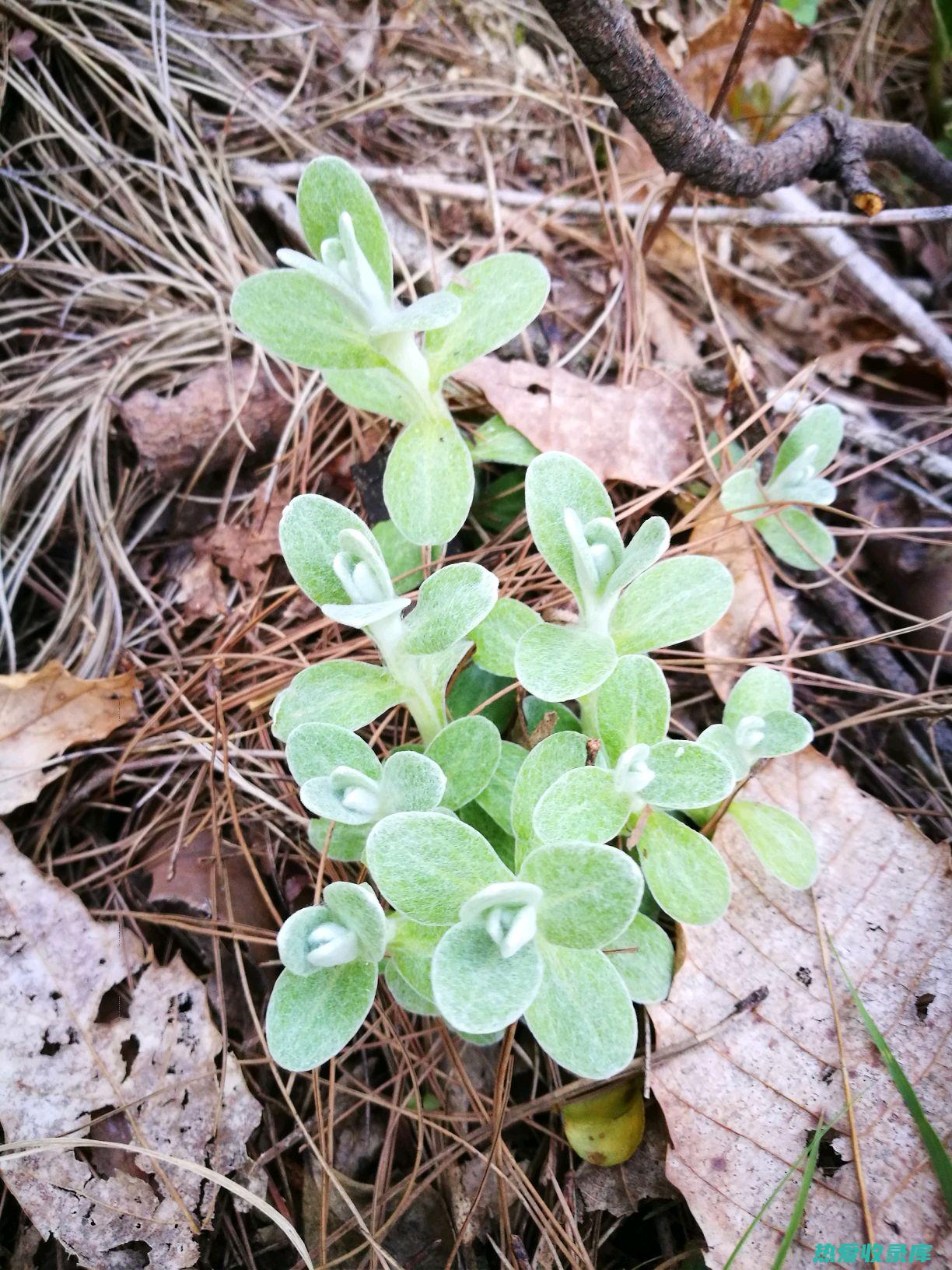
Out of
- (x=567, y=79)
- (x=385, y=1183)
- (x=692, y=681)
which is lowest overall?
(x=385, y=1183)

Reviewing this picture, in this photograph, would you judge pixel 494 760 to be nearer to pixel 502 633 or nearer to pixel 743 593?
pixel 502 633

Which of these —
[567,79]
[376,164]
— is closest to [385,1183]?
[376,164]

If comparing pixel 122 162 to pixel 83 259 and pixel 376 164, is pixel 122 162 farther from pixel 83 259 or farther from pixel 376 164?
pixel 376 164

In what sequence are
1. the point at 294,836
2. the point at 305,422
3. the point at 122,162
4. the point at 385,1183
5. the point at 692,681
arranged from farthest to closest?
the point at 122,162 → the point at 305,422 → the point at 692,681 → the point at 294,836 → the point at 385,1183

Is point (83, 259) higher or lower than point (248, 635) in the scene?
higher

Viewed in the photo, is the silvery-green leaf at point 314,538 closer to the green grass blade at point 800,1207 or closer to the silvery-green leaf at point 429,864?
the silvery-green leaf at point 429,864

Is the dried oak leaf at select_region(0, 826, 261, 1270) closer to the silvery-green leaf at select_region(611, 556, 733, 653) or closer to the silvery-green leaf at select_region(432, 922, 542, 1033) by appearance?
the silvery-green leaf at select_region(432, 922, 542, 1033)
